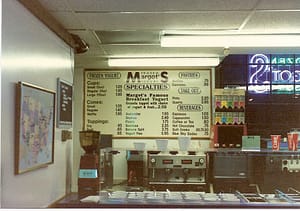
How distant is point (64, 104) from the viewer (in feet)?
11.9

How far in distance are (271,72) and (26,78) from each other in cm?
364

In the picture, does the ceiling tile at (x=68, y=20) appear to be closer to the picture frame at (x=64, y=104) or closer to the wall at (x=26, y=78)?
the wall at (x=26, y=78)

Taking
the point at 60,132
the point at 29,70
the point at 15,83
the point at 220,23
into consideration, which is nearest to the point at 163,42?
the point at 220,23

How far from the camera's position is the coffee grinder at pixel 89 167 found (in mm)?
3543

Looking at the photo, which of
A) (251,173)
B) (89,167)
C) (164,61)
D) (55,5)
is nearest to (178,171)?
(251,173)

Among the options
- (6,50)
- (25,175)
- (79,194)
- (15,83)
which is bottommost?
(79,194)

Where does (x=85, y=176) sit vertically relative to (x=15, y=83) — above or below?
below

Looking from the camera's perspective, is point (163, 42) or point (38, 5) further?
point (163, 42)

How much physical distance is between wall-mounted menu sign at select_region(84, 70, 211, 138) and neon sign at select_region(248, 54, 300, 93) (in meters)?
0.58

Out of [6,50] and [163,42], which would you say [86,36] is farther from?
[6,50]

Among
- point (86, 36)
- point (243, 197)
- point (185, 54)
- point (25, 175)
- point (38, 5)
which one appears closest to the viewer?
point (25, 175)

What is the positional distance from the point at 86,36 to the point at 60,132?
0.89m

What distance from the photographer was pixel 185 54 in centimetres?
459

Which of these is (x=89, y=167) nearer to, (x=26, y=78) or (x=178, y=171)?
(x=178, y=171)
